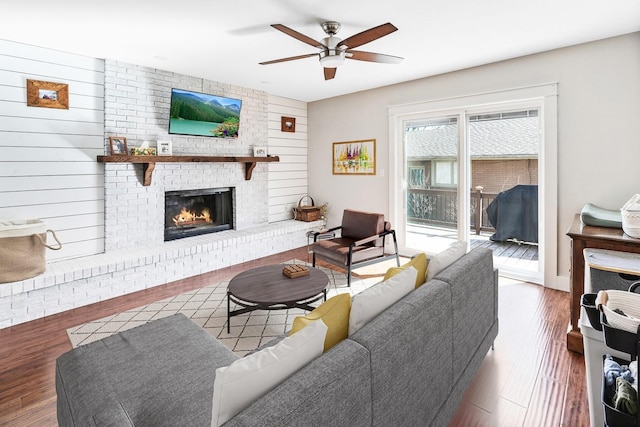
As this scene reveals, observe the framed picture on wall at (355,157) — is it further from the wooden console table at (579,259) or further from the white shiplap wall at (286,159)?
the wooden console table at (579,259)

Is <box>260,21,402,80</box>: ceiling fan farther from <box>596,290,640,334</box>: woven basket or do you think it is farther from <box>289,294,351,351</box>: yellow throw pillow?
<box>596,290,640,334</box>: woven basket

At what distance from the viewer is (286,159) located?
19.8 ft

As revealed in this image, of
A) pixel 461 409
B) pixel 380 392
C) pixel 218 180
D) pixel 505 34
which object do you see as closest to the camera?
pixel 380 392

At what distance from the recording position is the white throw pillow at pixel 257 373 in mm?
963

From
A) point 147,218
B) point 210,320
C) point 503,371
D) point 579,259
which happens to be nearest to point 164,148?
point 147,218

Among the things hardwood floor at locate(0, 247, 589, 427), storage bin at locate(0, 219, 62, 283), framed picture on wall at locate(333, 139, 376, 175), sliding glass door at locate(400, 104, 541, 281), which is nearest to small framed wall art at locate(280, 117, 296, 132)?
framed picture on wall at locate(333, 139, 376, 175)

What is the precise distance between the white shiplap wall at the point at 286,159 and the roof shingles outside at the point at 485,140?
2.05 m

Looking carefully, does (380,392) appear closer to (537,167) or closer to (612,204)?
(612,204)

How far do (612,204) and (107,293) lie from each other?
5241mm

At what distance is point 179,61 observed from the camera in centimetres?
390

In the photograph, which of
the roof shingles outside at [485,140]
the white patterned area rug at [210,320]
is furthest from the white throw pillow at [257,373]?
the roof shingles outside at [485,140]

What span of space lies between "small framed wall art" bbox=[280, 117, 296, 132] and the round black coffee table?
10.9ft

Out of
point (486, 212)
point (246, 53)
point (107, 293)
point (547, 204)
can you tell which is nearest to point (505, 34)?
point (547, 204)

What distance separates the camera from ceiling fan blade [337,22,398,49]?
95.0 inches
